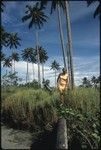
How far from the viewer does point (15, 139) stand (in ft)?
40.3

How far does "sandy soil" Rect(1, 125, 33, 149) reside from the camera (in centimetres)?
1130

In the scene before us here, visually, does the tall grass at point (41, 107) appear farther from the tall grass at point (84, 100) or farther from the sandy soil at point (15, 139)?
the sandy soil at point (15, 139)

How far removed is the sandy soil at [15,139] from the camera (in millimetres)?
11295

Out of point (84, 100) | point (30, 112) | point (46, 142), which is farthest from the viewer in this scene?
point (30, 112)

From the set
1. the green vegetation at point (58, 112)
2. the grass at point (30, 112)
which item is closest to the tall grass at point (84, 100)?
the green vegetation at point (58, 112)

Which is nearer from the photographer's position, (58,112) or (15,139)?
(15,139)

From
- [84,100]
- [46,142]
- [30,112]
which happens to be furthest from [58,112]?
[30,112]

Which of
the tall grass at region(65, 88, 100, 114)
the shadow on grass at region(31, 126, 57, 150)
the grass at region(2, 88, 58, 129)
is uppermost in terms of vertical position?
the tall grass at region(65, 88, 100, 114)

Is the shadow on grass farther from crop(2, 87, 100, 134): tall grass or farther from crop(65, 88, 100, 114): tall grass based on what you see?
crop(65, 88, 100, 114): tall grass

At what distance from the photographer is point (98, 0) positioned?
115ft

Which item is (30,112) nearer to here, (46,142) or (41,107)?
(41,107)

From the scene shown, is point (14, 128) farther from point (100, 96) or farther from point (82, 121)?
point (82, 121)

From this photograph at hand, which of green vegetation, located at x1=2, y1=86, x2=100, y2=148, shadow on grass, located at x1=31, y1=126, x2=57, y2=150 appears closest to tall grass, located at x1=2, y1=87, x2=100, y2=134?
green vegetation, located at x1=2, y1=86, x2=100, y2=148

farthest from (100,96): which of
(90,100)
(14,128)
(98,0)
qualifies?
(98,0)
